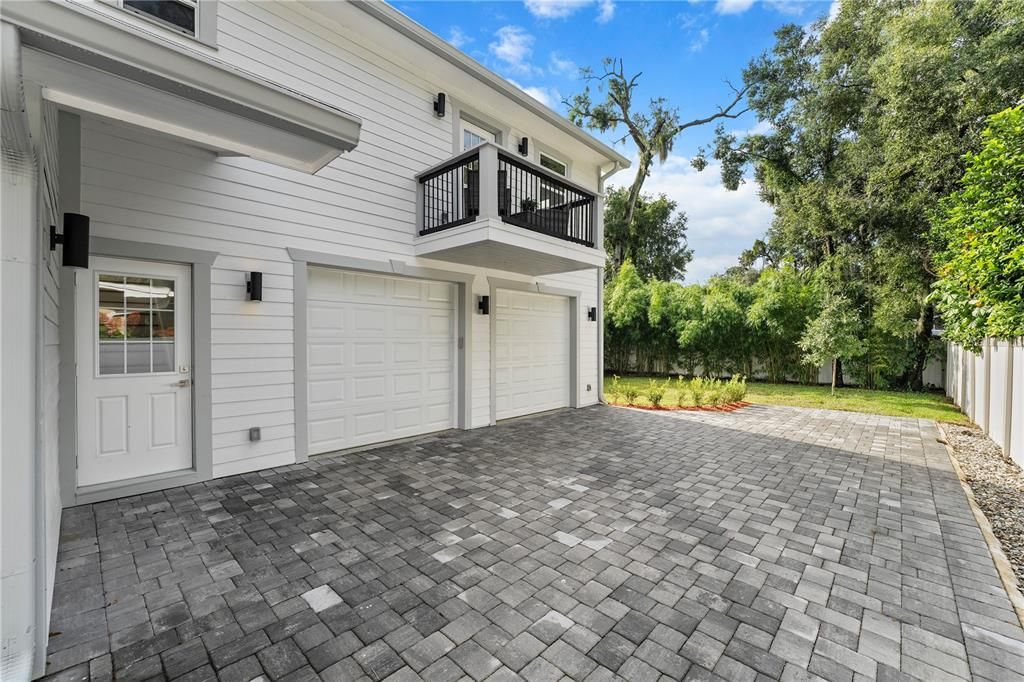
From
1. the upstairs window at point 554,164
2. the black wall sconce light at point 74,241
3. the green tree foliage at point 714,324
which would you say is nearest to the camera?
the black wall sconce light at point 74,241

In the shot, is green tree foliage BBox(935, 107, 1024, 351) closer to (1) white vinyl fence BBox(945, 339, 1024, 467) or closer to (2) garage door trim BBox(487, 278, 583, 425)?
(1) white vinyl fence BBox(945, 339, 1024, 467)

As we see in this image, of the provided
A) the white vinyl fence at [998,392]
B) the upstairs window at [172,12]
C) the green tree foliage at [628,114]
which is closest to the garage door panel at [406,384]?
the upstairs window at [172,12]

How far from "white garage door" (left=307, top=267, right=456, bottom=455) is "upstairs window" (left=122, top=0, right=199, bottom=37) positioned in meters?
2.46

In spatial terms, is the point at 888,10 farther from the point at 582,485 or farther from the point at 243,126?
the point at 243,126

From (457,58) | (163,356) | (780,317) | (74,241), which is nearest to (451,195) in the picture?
(457,58)

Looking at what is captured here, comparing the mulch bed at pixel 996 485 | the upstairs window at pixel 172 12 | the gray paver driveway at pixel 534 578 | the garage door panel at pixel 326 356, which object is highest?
the upstairs window at pixel 172 12

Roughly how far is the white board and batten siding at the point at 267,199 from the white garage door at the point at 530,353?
2047 mm

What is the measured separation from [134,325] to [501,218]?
147 inches

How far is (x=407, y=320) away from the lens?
586 cm

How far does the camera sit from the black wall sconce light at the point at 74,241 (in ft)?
8.60

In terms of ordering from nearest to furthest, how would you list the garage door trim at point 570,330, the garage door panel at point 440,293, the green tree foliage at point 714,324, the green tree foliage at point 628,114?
the garage door panel at point 440,293 < the garage door trim at point 570,330 < the green tree foliage at point 714,324 < the green tree foliage at point 628,114

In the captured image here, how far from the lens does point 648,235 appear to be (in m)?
21.6

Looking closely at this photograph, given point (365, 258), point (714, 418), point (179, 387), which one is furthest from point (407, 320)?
point (714, 418)

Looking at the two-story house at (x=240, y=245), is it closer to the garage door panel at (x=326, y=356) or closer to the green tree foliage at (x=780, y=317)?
the garage door panel at (x=326, y=356)
